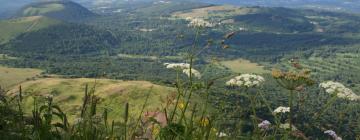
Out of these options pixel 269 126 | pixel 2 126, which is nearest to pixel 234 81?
pixel 269 126

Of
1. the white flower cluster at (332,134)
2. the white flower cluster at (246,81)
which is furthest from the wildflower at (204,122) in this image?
the white flower cluster at (332,134)

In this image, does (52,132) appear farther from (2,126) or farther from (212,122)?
(212,122)

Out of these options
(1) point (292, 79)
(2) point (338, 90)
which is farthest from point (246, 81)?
(2) point (338, 90)

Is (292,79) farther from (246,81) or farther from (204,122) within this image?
(204,122)

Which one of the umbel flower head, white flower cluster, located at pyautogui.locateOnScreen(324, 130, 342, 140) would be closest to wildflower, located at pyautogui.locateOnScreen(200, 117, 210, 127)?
the umbel flower head

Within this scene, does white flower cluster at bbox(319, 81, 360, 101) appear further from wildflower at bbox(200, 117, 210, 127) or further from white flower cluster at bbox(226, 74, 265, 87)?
wildflower at bbox(200, 117, 210, 127)
